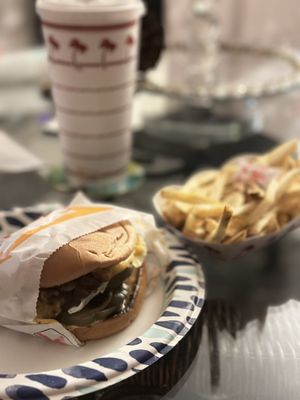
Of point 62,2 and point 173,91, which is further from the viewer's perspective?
point 173,91

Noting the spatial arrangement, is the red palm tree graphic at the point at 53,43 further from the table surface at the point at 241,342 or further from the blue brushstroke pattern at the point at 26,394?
the blue brushstroke pattern at the point at 26,394

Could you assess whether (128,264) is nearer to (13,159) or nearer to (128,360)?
(128,360)

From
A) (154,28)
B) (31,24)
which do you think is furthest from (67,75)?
(31,24)

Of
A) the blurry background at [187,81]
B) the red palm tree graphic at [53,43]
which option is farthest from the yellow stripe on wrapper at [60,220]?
the blurry background at [187,81]

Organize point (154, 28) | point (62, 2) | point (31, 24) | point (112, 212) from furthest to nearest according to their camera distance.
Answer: point (31, 24) → point (154, 28) → point (62, 2) → point (112, 212)

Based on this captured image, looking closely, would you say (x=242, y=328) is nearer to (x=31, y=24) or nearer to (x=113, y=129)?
(x=113, y=129)

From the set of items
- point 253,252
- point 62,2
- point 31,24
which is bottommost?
point 31,24

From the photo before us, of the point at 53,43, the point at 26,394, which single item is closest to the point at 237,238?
the point at 26,394
